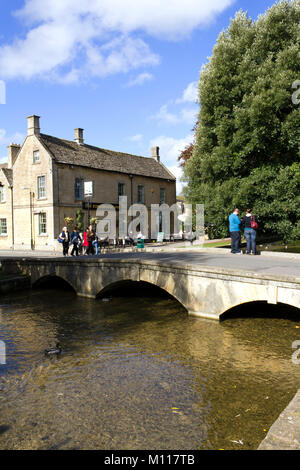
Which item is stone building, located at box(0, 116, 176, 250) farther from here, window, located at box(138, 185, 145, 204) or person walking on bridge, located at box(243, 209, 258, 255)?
person walking on bridge, located at box(243, 209, 258, 255)

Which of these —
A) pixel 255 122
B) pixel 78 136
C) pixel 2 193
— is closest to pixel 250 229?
pixel 255 122

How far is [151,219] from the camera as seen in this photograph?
133 feet

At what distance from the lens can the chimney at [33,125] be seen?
105ft

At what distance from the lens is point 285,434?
400 centimetres

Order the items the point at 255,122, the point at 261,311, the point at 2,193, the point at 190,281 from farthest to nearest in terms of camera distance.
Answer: the point at 2,193 < the point at 255,122 < the point at 261,311 < the point at 190,281

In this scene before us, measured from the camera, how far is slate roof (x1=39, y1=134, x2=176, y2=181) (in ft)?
106

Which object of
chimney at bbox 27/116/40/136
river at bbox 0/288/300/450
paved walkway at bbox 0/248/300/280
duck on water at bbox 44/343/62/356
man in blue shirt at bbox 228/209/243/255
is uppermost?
chimney at bbox 27/116/40/136

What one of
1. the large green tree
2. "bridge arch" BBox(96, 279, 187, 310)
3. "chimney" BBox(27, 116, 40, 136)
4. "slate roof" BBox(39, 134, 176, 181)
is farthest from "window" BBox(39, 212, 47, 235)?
"bridge arch" BBox(96, 279, 187, 310)

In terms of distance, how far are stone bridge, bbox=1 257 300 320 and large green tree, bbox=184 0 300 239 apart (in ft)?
22.8

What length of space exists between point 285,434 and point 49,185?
29509 mm

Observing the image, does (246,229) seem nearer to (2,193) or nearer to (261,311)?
(261,311)

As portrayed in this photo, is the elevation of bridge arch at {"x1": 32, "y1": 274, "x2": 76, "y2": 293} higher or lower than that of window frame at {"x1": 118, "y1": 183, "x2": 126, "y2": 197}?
lower

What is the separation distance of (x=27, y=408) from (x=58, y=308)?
755 centimetres
